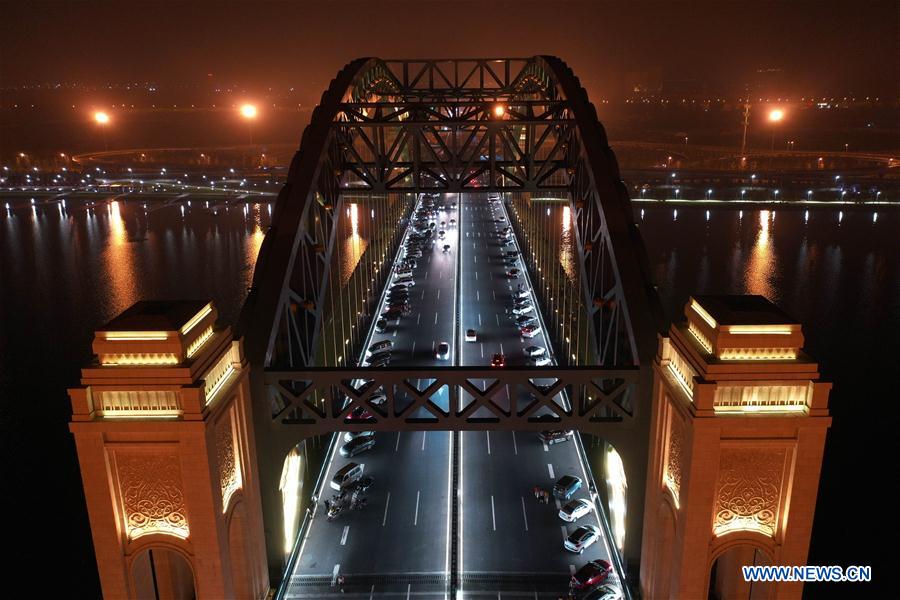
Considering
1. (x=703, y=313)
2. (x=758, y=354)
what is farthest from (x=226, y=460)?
(x=758, y=354)

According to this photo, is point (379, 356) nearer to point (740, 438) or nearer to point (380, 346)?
point (380, 346)

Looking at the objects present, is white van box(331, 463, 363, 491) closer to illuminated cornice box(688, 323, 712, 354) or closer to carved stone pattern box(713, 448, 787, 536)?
carved stone pattern box(713, 448, 787, 536)

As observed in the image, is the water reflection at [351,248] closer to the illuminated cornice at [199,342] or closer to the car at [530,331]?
the car at [530,331]

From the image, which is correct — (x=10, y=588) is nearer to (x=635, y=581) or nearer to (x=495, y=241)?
(x=635, y=581)

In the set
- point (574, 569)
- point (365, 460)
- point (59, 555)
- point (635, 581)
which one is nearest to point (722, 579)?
point (635, 581)

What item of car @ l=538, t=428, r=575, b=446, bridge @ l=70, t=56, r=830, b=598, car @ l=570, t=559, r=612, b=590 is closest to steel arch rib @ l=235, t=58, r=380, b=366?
bridge @ l=70, t=56, r=830, b=598
